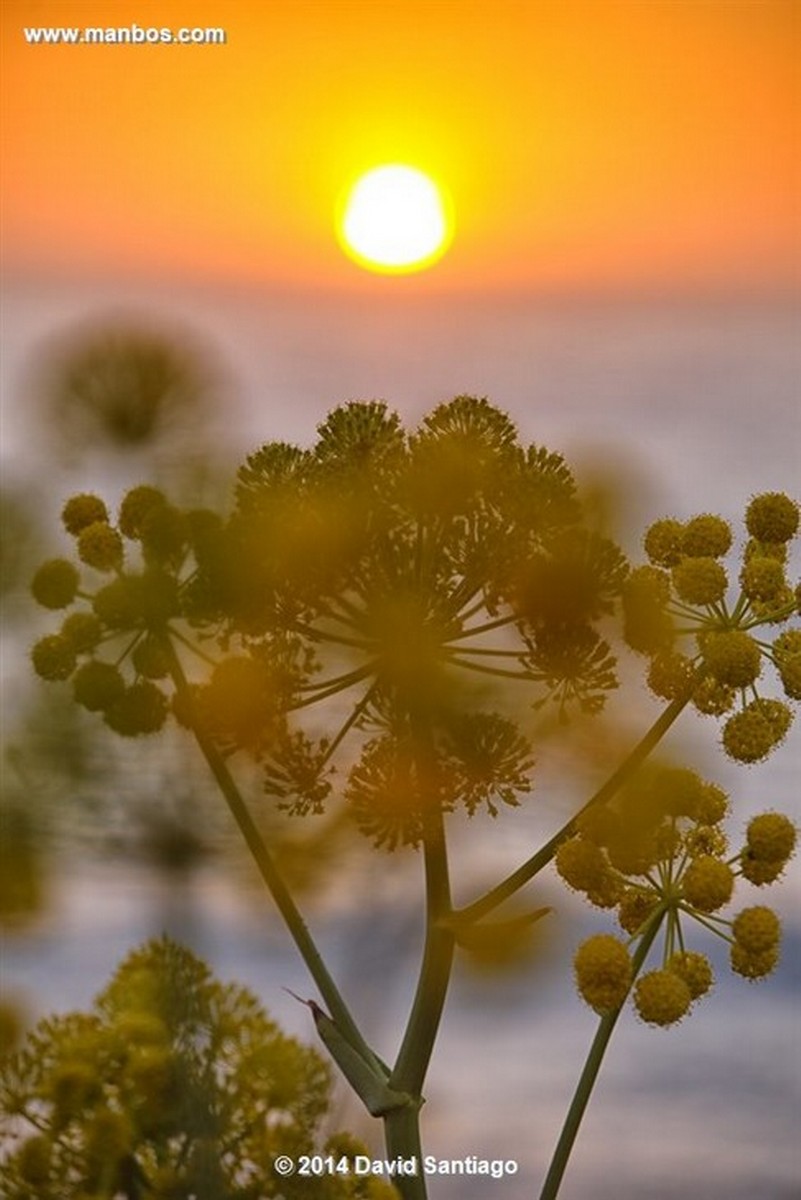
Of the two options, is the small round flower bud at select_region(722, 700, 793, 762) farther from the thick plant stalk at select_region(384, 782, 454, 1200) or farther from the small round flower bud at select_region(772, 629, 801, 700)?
the thick plant stalk at select_region(384, 782, 454, 1200)

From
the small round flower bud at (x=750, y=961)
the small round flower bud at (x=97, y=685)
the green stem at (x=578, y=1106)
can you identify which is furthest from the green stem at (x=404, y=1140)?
the small round flower bud at (x=97, y=685)

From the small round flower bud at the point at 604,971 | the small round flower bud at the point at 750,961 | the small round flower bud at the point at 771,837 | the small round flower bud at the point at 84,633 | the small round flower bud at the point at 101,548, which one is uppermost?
the small round flower bud at the point at 101,548

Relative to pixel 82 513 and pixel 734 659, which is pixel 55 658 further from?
pixel 734 659

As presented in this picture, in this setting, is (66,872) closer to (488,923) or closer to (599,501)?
(488,923)

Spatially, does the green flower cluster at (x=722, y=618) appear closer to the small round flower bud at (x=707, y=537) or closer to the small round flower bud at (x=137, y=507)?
the small round flower bud at (x=707, y=537)

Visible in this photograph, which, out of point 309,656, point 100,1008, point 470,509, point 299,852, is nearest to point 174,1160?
point 100,1008

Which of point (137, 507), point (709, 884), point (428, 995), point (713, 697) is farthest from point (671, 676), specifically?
point (137, 507)
